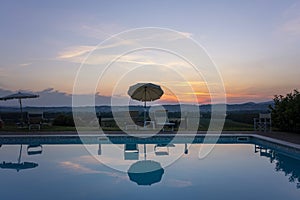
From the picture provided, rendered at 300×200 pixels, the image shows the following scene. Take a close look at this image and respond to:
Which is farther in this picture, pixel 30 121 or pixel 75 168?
pixel 30 121

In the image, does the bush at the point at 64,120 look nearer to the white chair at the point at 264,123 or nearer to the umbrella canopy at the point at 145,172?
the umbrella canopy at the point at 145,172

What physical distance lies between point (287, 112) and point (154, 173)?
5.88 metres

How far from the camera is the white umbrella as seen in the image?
37.7 feet

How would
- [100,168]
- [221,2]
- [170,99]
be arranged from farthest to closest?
[170,99]
[221,2]
[100,168]

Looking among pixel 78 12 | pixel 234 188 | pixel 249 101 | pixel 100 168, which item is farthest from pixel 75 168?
pixel 249 101

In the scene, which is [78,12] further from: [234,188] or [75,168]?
[234,188]

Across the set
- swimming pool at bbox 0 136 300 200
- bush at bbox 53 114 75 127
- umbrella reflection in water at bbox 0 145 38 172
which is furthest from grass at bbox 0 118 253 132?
umbrella reflection in water at bbox 0 145 38 172

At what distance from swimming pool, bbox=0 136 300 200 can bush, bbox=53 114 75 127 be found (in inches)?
Answer: 123

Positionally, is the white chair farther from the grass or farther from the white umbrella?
the white umbrella

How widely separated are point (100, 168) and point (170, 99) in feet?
32.6

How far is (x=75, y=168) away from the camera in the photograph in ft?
21.3

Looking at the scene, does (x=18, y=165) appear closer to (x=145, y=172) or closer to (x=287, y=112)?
(x=145, y=172)

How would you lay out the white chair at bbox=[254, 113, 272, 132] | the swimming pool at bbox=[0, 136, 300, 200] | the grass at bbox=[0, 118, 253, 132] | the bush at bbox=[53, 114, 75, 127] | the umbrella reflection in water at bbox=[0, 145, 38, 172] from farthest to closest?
the bush at bbox=[53, 114, 75, 127]
the grass at bbox=[0, 118, 253, 132]
the white chair at bbox=[254, 113, 272, 132]
the umbrella reflection in water at bbox=[0, 145, 38, 172]
the swimming pool at bbox=[0, 136, 300, 200]

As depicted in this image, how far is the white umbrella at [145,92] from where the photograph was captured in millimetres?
11476
